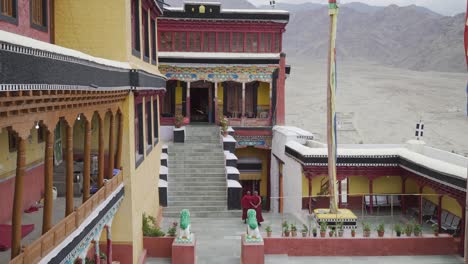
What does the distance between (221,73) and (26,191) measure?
60.9 feet

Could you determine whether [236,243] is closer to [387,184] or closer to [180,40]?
[387,184]

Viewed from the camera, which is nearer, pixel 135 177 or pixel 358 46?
pixel 135 177

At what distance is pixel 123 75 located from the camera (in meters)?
11.8

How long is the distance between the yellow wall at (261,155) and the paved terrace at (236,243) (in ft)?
34.3

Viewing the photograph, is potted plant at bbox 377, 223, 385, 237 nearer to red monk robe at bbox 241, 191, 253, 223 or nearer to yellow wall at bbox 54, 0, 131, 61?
red monk robe at bbox 241, 191, 253, 223

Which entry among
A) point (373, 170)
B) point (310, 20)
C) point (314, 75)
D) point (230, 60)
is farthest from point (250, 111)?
point (310, 20)

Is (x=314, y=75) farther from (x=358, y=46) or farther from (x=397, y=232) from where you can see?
(x=397, y=232)

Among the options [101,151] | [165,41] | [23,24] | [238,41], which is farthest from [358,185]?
[23,24]

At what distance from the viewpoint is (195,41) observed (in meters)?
29.5

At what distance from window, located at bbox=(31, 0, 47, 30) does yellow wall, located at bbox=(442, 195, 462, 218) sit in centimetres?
1413

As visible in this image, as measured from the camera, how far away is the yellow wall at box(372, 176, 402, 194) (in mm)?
21516

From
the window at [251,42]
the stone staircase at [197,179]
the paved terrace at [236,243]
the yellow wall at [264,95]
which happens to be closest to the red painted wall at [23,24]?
the paved terrace at [236,243]

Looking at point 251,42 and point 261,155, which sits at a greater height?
point 251,42

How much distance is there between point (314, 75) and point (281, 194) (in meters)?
78.7
